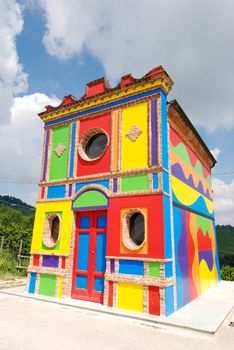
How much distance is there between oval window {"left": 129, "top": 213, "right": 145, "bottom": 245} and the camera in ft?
26.3

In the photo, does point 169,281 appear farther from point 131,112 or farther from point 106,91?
point 106,91

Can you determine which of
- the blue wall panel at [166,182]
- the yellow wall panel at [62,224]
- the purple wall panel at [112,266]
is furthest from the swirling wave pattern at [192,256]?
the yellow wall panel at [62,224]

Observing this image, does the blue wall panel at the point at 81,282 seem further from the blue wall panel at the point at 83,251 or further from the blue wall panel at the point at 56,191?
the blue wall panel at the point at 56,191

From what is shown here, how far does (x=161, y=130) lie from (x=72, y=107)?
422 cm

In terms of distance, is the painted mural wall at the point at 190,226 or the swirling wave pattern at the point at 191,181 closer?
the painted mural wall at the point at 190,226

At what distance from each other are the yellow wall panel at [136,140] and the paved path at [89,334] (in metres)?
4.51

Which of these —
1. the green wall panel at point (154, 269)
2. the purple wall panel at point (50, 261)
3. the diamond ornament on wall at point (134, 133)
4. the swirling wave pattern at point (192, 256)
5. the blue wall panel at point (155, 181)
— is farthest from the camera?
the purple wall panel at point (50, 261)

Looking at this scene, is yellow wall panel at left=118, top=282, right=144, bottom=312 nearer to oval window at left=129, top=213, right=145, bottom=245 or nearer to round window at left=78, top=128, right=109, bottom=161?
oval window at left=129, top=213, right=145, bottom=245

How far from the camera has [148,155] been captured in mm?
8312

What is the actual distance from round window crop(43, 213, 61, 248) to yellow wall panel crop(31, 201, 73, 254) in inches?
6.9

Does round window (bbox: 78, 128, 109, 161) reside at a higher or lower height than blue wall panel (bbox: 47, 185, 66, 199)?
higher

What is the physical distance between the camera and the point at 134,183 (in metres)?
8.30

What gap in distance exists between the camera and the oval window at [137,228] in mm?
8016

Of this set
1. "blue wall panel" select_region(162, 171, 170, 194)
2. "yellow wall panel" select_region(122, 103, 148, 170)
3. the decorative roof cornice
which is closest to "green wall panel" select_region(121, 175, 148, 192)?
"yellow wall panel" select_region(122, 103, 148, 170)
